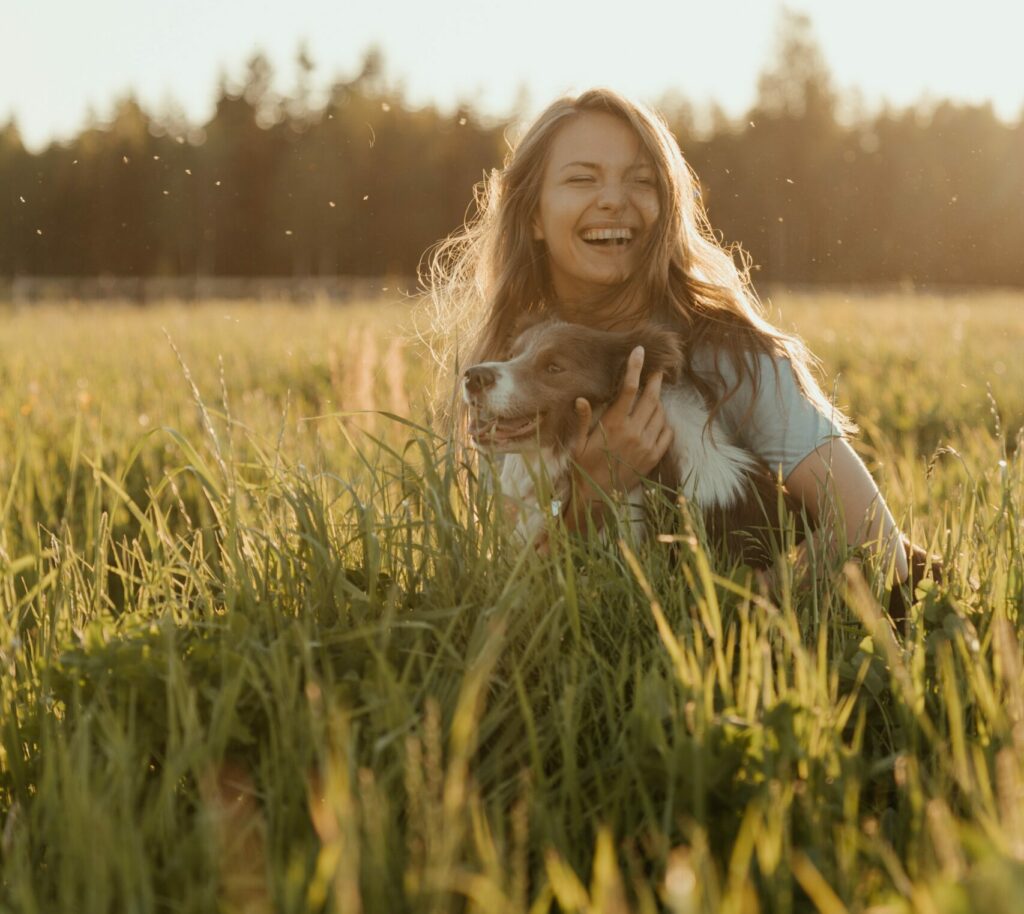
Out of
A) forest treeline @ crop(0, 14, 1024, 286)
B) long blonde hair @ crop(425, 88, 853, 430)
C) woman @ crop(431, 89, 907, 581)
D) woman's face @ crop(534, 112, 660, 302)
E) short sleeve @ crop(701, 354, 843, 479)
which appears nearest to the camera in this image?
woman @ crop(431, 89, 907, 581)

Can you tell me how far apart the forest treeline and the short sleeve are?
29.5m

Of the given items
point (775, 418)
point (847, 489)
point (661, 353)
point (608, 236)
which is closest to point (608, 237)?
point (608, 236)

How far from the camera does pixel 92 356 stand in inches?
396

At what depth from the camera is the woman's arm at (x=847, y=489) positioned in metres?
3.02

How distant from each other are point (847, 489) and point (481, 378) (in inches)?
44.0

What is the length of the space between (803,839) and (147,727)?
1.17 meters

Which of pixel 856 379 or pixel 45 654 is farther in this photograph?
pixel 856 379

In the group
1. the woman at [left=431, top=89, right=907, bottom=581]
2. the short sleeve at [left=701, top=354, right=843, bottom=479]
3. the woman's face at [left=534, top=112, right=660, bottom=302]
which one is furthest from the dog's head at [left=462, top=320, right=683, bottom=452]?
the woman's face at [left=534, top=112, right=660, bottom=302]

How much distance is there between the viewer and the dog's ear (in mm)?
3314

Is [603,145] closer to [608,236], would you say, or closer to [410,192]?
[608,236]

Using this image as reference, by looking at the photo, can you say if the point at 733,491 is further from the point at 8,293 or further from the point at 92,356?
the point at 8,293

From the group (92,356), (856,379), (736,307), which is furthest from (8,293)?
(736,307)

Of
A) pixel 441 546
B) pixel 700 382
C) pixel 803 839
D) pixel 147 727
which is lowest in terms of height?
pixel 803 839

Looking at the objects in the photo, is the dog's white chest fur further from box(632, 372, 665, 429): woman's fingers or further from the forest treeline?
the forest treeline
